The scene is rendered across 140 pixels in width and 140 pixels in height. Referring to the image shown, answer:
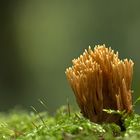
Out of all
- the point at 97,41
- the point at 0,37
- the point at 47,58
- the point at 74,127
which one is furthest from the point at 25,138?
the point at 47,58

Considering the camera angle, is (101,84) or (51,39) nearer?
(101,84)

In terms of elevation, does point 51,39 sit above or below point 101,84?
above

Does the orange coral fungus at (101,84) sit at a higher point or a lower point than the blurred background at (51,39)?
lower

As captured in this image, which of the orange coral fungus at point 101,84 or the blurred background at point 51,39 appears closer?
the orange coral fungus at point 101,84
